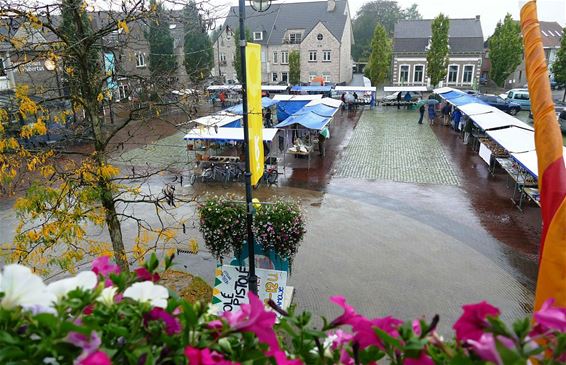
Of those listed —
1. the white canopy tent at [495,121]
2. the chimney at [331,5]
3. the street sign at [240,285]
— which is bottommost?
the street sign at [240,285]

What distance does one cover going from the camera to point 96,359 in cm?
129

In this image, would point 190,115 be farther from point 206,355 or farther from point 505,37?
point 505,37

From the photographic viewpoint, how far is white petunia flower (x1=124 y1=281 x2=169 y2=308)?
1663mm

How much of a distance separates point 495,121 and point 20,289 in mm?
20974

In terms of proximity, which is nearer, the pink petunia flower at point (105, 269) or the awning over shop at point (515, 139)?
the pink petunia flower at point (105, 269)


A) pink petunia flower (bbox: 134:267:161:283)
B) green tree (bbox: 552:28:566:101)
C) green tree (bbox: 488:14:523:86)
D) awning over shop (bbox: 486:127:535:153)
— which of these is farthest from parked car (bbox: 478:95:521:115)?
pink petunia flower (bbox: 134:267:161:283)

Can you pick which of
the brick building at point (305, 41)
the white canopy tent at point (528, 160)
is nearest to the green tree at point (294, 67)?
the brick building at point (305, 41)

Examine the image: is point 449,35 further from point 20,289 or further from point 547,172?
point 20,289

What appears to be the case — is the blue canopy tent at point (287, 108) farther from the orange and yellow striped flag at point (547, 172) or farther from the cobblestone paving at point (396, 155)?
the orange and yellow striped flag at point (547, 172)

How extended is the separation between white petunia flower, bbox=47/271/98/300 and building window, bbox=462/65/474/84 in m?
50.8

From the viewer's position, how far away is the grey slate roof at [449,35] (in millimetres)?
46312

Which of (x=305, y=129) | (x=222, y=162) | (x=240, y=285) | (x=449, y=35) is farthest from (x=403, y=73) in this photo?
(x=240, y=285)

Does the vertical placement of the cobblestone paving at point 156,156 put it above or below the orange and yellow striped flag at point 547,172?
below

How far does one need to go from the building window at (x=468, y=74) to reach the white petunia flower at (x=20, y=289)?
51.0 metres
